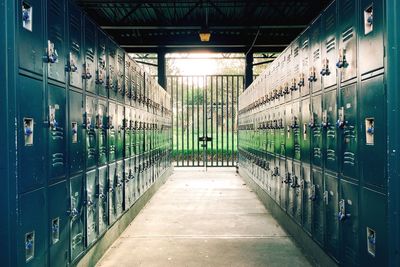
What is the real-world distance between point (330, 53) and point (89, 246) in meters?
2.77

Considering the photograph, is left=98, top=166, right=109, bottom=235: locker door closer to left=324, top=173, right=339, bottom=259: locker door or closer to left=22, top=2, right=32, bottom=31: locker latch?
left=22, top=2, right=32, bottom=31: locker latch

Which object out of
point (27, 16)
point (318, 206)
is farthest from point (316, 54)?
point (27, 16)

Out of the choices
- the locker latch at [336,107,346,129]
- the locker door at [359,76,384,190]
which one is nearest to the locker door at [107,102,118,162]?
the locker latch at [336,107,346,129]

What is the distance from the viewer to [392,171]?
2.07m

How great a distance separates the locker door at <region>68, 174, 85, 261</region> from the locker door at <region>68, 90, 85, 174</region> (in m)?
0.12

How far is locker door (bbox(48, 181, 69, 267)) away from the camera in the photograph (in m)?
2.71

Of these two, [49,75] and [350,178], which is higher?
[49,75]

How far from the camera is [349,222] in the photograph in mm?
2777

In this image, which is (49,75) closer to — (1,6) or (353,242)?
(1,6)

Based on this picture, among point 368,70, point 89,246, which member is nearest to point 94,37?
point 89,246

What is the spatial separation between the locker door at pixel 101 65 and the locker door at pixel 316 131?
2.13m

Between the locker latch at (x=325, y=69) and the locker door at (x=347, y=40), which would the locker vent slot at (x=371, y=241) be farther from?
the locker latch at (x=325, y=69)

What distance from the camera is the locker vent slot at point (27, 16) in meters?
2.28

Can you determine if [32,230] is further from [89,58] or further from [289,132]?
[289,132]
